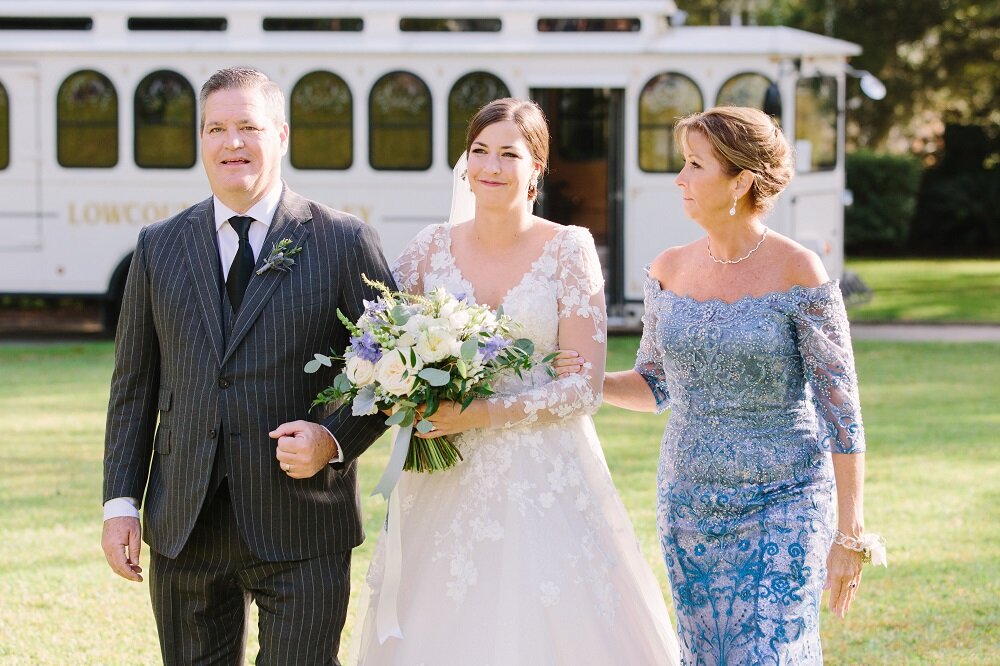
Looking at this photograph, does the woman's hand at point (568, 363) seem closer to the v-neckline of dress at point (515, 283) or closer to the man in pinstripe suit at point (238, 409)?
the v-neckline of dress at point (515, 283)

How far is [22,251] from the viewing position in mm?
15484

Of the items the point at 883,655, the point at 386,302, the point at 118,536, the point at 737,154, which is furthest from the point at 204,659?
the point at 883,655

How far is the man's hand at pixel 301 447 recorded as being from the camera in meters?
3.55

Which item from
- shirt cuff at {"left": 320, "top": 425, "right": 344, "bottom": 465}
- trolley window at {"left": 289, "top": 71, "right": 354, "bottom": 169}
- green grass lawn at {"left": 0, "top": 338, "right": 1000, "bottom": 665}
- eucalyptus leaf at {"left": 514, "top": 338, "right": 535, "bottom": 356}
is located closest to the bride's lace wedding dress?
eucalyptus leaf at {"left": 514, "top": 338, "right": 535, "bottom": 356}

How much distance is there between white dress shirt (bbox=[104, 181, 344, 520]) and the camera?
3.78 m

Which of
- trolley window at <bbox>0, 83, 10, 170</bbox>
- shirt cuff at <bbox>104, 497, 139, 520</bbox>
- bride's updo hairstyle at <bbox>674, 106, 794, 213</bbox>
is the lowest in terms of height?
shirt cuff at <bbox>104, 497, 139, 520</bbox>

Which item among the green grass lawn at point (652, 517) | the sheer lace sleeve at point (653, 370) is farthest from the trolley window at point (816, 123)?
the sheer lace sleeve at point (653, 370)

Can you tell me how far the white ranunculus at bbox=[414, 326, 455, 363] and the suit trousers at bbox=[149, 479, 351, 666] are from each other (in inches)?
24.4

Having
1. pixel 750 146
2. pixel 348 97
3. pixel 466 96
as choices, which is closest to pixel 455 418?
pixel 750 146

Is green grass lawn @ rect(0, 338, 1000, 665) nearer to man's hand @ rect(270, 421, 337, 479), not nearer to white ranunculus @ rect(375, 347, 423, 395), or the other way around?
man's hand @ rect(270, 421, 337, 479)

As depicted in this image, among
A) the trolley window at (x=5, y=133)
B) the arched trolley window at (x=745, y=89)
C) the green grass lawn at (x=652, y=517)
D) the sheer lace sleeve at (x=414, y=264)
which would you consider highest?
the arched trolley window at (x=745, y=89)

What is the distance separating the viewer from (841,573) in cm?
374

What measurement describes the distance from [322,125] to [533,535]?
1198 cm

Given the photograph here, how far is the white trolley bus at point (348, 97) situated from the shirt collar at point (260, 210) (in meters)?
11.6
